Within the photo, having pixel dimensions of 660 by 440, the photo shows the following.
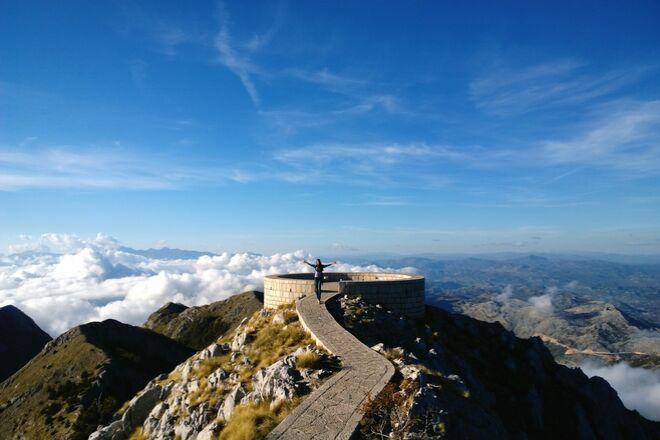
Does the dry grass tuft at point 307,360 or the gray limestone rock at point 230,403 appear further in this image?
the dry grass tuft at point 307,360

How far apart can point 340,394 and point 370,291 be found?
57.9ft

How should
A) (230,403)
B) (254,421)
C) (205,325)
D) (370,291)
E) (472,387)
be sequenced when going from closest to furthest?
1. (254,421)
2. (230,403)
3. (472,387)
4. (370,291)
5. (205,325)

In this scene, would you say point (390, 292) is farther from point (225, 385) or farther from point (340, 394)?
point (340, 394)

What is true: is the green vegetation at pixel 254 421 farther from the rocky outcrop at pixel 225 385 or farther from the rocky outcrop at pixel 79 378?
the rocky outcrop at pixel 79 378

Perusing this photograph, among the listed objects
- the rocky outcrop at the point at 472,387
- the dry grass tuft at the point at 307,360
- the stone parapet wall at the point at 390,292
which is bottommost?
the rocky outcrop at the point at 472,387

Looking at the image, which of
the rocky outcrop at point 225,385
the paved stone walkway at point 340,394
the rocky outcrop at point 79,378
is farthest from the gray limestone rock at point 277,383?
the rocky outcrop at point 79,378

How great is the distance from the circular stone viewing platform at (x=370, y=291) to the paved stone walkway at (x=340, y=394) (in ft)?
28.9

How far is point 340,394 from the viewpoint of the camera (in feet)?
54.5

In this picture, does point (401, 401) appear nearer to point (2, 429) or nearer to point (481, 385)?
point (481, 385)

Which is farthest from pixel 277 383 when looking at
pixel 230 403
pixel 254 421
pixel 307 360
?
pixel 230 403

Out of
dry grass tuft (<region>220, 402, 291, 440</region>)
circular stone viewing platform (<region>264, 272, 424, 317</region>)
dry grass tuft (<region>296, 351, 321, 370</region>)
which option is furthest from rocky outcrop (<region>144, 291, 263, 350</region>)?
dry grass tuft (<region>220, 402, 291, 440</region>)

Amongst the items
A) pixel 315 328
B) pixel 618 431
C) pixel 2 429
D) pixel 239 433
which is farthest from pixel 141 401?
pixel 2 429

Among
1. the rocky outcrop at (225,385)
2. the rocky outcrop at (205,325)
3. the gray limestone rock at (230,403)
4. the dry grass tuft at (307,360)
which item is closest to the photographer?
the rocky outcrop at (225,385)

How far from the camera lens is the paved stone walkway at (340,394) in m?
14.1
